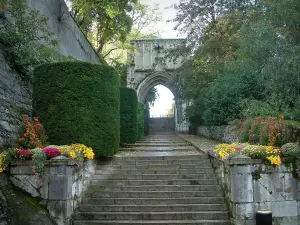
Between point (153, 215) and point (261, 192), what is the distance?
2.18 m

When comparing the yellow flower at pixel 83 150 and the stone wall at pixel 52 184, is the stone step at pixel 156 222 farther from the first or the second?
the yellow flower at pixel 83 150

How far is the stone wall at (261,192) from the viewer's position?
595cm

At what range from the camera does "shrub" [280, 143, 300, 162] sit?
6.15 metres

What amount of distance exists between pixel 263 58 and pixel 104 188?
642 cm

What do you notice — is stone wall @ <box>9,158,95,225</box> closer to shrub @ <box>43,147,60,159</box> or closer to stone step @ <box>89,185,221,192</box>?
shrub @ <box>43,147,60,159</box>

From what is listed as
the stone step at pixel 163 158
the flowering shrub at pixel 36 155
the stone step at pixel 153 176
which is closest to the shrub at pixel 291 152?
the stone step at pixel 153 176

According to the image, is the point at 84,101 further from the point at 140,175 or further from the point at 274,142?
the point at 274,142

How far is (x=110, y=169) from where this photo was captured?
8.13 metres

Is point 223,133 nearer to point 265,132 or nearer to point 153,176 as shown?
point 265,132

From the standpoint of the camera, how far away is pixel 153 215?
6355mm

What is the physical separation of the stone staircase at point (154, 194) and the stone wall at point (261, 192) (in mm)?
519

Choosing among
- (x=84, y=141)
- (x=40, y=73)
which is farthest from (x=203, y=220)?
(x=40, y=73)

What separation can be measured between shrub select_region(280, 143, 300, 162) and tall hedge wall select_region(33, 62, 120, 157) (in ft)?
14.0

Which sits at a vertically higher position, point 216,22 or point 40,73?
point 216,22
